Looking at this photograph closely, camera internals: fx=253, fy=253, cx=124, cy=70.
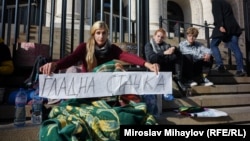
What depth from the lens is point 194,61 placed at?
513cm

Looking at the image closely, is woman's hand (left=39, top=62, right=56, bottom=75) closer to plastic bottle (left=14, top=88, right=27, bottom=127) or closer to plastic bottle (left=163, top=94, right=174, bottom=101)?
plastic bottle (left=14, top=88, right=27, bottom=127)

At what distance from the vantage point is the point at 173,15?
66.8 ft

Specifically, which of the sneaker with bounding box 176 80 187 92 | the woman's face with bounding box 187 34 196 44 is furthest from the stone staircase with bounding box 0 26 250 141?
the woman's face with bounding box 187 34 196 44

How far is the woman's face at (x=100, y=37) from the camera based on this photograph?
3.09 meters

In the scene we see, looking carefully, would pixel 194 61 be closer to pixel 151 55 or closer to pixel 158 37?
pixel 158 37

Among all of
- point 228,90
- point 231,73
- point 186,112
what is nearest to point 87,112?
point 186,112

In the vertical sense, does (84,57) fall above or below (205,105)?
above

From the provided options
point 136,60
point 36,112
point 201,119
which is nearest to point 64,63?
point 36,112

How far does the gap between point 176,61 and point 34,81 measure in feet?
8.35

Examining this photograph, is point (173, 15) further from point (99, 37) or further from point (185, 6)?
point (99, 37)

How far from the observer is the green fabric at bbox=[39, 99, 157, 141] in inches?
90.0

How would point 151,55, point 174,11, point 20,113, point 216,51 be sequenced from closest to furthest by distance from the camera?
point 20,113
point 151,55
point 216,51
point 174,11

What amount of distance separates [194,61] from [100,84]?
280 cm

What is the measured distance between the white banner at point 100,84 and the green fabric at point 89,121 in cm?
12
